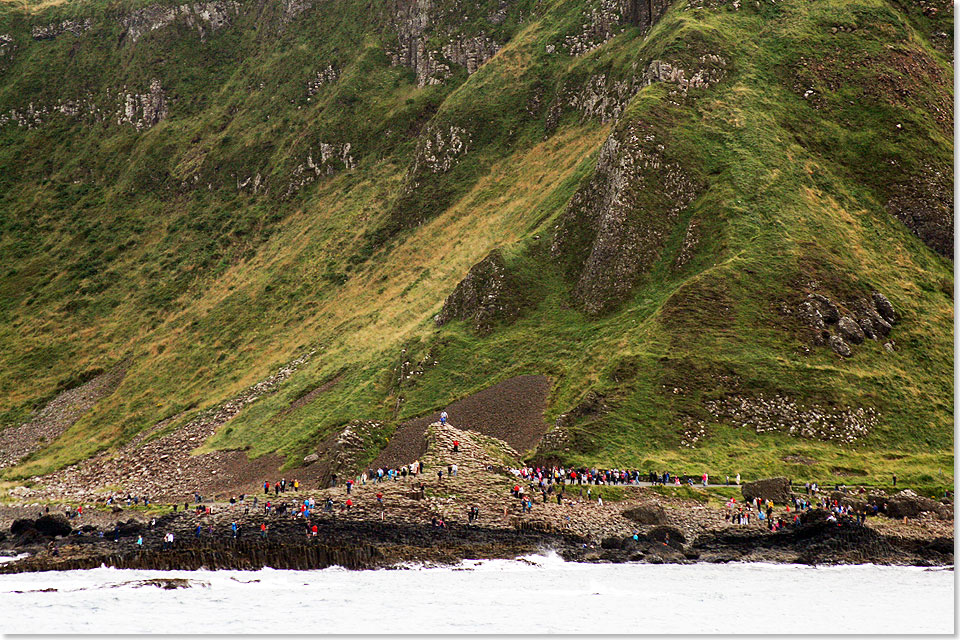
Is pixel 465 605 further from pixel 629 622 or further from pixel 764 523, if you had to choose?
pixel 764 523

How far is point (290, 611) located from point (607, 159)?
6884cm

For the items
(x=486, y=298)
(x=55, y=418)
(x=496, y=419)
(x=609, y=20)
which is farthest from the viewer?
(x=609, y=20)

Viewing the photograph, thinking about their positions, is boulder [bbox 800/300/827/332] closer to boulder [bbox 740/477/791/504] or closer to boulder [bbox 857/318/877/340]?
boulder [bbox 857/318/877/340]

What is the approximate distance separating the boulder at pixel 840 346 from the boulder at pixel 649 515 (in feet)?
93.5

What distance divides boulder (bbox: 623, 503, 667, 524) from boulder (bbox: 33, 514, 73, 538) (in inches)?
1747

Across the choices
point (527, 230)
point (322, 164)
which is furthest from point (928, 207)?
point (322, 164)

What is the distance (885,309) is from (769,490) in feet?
101

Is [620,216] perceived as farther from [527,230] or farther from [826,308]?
[826,308]

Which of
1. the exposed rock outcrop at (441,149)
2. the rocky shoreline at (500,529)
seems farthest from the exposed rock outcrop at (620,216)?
the exposed rock outcrop at (441,149)

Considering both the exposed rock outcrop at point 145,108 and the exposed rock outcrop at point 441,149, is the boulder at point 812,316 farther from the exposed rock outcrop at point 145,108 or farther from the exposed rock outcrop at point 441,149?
the exposed rock outcrop at point 145,108

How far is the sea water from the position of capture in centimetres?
4484

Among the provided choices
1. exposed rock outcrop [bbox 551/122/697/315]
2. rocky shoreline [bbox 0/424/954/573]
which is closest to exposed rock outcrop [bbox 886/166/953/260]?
exposed rock outcrop [bbox 551/122/697/315]

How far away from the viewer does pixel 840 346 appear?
84625mm

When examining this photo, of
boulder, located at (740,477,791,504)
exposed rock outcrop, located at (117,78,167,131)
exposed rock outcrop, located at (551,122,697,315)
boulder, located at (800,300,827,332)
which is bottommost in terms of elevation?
boulder, located at (740,477,791,504)
